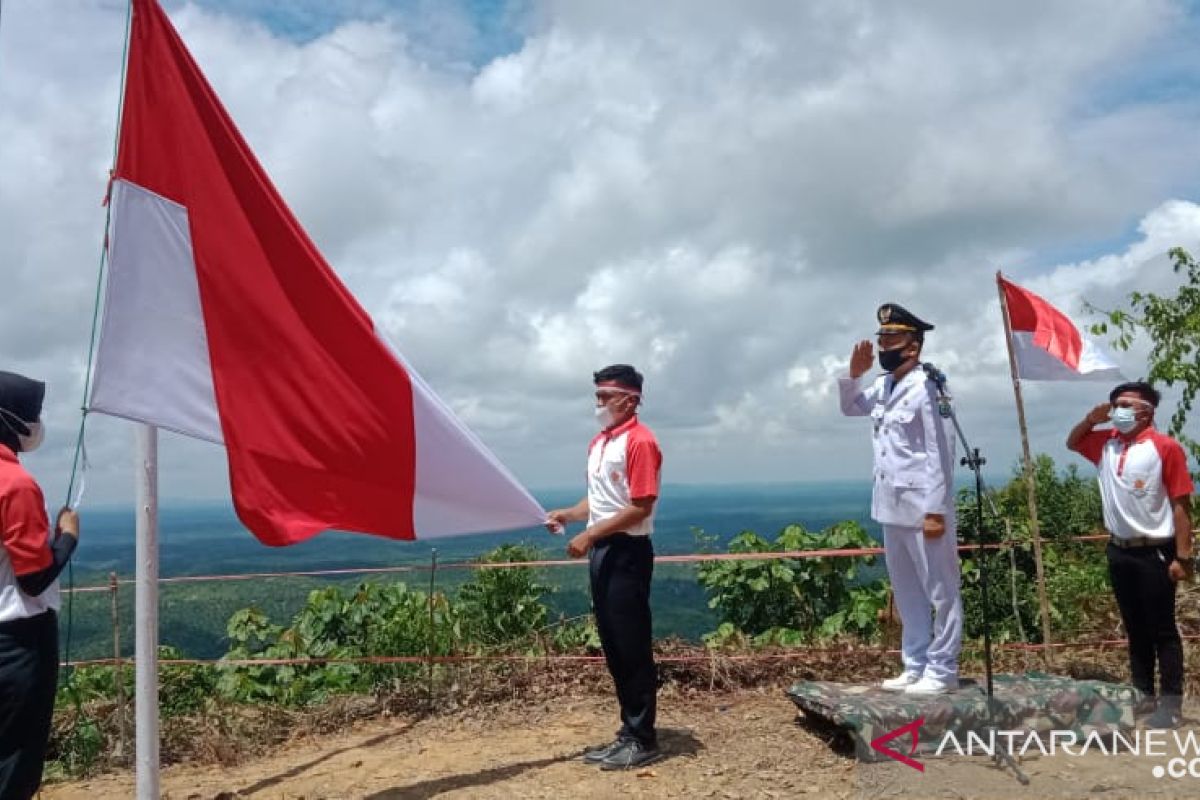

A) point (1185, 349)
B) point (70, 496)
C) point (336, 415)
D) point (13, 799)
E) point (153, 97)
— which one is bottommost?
point (13, 799)

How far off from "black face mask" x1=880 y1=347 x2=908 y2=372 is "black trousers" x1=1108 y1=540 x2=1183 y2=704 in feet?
5.64

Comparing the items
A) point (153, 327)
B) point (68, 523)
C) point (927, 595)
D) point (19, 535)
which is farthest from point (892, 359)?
point (19, 535)

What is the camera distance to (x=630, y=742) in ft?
16.5

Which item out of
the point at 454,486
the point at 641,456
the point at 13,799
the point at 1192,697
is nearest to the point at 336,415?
the point at 454,486

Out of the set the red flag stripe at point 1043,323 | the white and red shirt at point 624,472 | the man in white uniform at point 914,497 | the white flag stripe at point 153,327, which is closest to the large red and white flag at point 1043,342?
the red flag stripe at point 1043,323

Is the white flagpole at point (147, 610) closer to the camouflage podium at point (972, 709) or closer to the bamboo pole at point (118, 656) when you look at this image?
the bamboo pole at point (118, 656)

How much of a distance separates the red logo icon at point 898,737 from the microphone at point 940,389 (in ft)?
5.10

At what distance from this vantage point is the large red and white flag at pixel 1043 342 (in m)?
6.46

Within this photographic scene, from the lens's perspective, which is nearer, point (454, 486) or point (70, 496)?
point (70, 496)

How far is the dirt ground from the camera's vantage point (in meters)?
4.61

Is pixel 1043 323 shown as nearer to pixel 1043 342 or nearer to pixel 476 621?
pixel 1043 342

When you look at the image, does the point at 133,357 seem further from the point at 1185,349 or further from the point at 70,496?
the point at 1185,349

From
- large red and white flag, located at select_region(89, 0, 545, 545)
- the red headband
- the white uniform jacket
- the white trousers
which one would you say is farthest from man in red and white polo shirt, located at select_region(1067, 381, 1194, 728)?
large red and white flag, located at select_region(89, 0, 545, 545)

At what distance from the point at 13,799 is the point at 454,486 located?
2.15m
